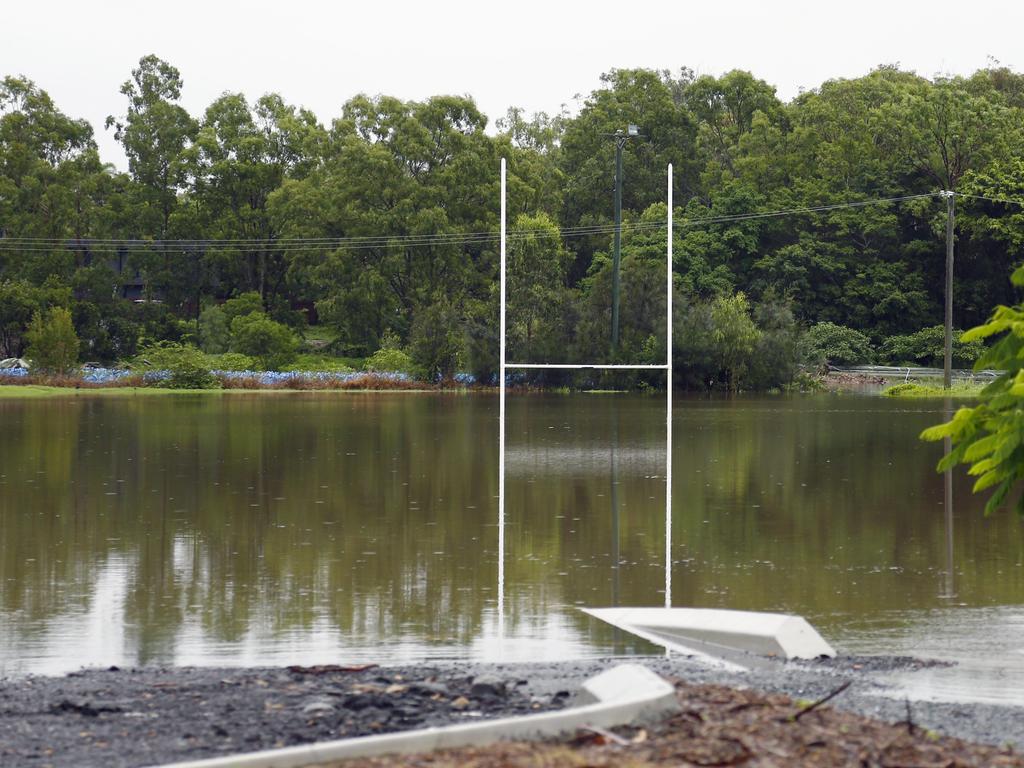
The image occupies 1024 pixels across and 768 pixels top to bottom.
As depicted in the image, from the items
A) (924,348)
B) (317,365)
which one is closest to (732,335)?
(924,348)

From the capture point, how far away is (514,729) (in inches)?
223

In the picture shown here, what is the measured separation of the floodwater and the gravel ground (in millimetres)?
574

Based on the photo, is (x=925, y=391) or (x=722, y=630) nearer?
(x=722, y=630)

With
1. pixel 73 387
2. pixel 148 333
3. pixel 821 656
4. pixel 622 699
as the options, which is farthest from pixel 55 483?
pixel 148 333

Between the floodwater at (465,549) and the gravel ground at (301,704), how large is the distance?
57 cm

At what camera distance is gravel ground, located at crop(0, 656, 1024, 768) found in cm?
600

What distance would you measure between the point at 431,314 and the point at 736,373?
38.7ft

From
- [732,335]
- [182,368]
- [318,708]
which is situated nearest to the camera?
[318,708]

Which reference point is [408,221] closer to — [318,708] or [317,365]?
[317,365]

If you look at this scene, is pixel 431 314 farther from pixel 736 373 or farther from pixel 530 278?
pixel 736 373

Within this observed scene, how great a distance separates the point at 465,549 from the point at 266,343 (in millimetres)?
49985

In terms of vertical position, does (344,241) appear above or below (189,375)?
above

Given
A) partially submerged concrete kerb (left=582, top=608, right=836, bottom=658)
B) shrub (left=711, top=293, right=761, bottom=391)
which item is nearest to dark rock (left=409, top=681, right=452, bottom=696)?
partially submerged concrete kerb (left=582, top=608, right=836, bottom=658)

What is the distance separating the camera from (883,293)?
66875 millimetres
